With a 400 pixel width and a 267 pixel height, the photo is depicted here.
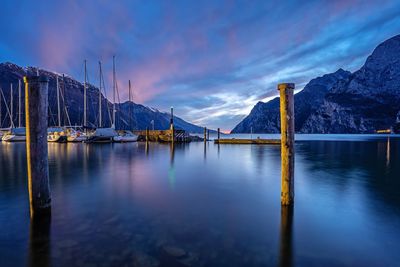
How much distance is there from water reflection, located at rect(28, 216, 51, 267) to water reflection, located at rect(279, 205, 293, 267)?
210 inches

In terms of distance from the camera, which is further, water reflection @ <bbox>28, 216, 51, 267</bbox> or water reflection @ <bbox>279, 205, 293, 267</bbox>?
water reflection @ <bbox>279, 205, 293, 267</bbox>

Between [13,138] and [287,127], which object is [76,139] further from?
[287,127]

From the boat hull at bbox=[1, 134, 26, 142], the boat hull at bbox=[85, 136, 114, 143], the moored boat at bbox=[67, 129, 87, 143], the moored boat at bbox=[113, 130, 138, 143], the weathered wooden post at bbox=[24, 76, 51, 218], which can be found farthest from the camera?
the boat hull at bbox=[1, 134, 26, 142]

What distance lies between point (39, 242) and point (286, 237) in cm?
677

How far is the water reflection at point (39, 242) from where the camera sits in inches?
210

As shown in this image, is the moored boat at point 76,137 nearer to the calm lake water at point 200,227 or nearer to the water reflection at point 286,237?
the calm lake water at point 200,227

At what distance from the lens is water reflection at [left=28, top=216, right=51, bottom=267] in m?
5.33

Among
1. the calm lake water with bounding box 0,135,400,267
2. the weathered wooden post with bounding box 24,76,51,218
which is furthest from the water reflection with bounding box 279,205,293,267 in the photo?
the weathered wooden post with bounding box 24,76,51,218

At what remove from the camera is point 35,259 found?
17.7ft

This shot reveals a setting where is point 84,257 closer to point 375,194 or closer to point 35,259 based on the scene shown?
point 35,259

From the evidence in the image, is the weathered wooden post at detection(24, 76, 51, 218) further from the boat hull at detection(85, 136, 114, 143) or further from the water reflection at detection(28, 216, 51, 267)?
the boat hull at detection(85, 136, 114, 143)

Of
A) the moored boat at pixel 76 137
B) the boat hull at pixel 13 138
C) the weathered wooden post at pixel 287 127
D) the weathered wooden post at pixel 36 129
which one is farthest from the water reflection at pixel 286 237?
the boat hull at pixel 13 138

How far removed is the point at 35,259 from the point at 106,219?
2.74 metres

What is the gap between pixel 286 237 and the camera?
693cm
